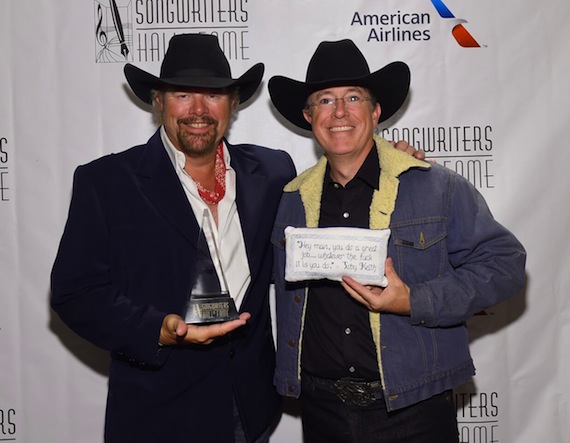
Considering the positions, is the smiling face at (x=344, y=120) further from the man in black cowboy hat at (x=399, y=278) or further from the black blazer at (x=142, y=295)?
the black blazer at (x=142, y=295)

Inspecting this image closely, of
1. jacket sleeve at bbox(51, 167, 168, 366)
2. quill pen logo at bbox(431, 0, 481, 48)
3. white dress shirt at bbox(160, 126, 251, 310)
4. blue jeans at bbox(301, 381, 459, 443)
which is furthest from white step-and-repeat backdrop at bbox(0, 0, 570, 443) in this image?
blue jeans at bbox(301, 381, 459, 443)

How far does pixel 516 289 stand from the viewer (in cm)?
198

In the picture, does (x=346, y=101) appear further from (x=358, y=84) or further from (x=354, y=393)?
(x=354, y=393)

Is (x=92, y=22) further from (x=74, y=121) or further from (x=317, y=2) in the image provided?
(x=317, y=2)

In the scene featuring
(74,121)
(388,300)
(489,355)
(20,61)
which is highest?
(20,61)

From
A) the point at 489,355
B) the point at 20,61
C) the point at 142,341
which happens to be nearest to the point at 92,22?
the point at 20,61

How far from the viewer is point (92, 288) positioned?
2.04m

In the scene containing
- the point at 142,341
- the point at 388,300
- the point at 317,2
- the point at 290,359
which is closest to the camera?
the point at 388,300

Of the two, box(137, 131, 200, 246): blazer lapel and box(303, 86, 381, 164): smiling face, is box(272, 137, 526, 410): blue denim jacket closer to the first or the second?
box(303, 86, 381, 164): smiling face

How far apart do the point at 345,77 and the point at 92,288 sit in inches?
40.0

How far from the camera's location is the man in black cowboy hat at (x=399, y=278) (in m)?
1.93

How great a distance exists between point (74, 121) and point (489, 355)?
6.67 feet

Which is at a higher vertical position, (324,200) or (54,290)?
(324,200)

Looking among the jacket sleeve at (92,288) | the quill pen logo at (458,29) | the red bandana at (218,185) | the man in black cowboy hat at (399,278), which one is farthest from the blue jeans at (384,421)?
the quill pen logo at (458,29)
